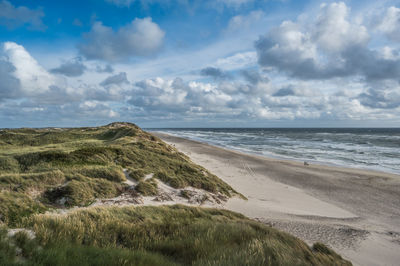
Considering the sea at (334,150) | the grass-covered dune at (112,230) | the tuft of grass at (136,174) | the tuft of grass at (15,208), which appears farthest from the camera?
the sea at (334,150)

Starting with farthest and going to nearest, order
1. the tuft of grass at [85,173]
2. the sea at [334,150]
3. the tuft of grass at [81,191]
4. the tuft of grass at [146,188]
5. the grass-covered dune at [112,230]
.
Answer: the sea at [334,150] < the tuft of grass at [146,188] < the tuft of grass at [85,173] < the tuft of grass at [81,191] < the grass-covered dune at [112,230]

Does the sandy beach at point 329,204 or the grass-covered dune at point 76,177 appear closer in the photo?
the grass-covered dune at point 76,177

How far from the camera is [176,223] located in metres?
6.38

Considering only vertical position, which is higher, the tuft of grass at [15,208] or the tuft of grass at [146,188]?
the tuft of grass at [15,208]

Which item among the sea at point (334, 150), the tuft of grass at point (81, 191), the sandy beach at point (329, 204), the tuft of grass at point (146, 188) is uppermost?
the tuft of grass at point (81, 191)

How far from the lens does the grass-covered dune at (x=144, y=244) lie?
3586 mm

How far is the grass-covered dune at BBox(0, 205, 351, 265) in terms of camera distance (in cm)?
359

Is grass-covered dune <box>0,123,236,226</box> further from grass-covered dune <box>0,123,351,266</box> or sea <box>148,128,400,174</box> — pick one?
sea <box>148,128,400,174</box>

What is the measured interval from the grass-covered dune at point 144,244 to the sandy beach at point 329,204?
333 centimetres

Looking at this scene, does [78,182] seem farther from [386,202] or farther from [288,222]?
[386,202]

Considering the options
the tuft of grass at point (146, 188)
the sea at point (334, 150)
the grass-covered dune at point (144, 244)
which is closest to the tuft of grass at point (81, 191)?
the tuft of grass at point (146, 188)

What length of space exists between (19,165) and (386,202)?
78.5 feet

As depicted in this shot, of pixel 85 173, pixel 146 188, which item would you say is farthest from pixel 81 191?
pixel 146 188

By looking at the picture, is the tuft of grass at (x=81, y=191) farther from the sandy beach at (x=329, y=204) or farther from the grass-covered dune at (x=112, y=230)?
the sandy beach at (x=329, y=204)
